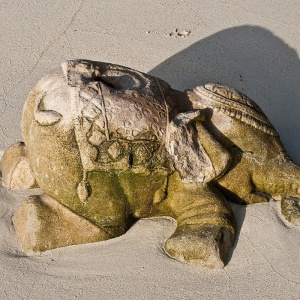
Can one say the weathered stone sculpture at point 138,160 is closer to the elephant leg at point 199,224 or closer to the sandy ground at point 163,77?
the elephant leg at point 199,224

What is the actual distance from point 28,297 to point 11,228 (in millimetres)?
599

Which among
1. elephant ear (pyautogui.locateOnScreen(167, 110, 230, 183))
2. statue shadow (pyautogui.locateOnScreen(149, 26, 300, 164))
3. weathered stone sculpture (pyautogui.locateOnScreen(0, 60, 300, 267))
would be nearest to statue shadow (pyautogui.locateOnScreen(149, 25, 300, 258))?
statue shadow (pyautogui.locateOnScreen(149, 26, 300, 164))

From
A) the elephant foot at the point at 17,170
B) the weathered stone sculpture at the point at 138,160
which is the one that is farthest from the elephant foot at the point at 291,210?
the elephant foot at the point at 17,170

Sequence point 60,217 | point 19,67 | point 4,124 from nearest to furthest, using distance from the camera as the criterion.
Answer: point 60,217 → point 4,124 → point 19,67

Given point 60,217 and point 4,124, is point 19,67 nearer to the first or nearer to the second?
point 4,124

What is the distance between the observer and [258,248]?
13.4ft

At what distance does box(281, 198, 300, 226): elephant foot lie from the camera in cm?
423

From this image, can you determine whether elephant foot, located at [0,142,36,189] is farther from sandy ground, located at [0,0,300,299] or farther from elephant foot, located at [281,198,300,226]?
elephant foot, located at [281,198,300,226]

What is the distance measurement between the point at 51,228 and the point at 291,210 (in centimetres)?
164

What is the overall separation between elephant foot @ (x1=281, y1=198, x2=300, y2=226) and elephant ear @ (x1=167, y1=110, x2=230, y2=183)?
1.98ft

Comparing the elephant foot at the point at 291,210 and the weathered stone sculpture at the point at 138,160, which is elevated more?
the weathered stone sculpture at the point at 138,160

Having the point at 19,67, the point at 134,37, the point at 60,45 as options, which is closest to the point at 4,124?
the point at 19,67

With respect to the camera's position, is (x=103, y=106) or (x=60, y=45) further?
(x=60, y=45)

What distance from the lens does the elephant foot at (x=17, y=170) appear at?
4324mm
